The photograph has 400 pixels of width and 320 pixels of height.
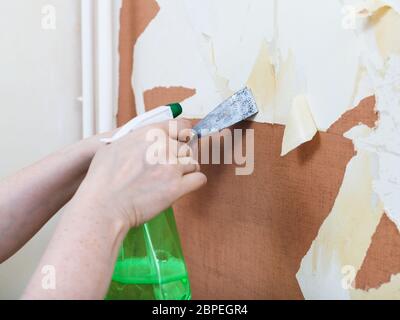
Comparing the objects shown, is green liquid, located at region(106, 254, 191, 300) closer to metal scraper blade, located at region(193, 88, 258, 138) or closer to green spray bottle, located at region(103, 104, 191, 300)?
green spray bottle, located at region(103, 104, 191, 300)

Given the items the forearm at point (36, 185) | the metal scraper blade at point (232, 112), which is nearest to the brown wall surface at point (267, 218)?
the metal scraper blade at point (232, 112)

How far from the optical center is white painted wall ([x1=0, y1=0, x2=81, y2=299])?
0.72 metres

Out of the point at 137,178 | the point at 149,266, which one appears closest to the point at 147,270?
the point at 149,266

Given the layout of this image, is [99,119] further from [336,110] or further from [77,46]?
[336,110]

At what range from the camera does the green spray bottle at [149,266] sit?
500 millimetres

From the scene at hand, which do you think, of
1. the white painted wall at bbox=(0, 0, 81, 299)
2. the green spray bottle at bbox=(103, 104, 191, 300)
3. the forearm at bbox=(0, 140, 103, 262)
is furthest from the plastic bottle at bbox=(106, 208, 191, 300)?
the white painted wall at bbox=(0, 0, 81, 299)

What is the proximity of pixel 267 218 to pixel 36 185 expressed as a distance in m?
0.27

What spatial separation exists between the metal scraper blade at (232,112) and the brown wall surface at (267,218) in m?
0.02

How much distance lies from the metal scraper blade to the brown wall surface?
0.02m

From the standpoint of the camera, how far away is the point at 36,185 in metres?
0.55

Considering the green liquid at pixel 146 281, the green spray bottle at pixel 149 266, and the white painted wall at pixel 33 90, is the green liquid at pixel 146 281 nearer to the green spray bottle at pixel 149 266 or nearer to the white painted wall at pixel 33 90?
the green spray bottle at pixel 149 266

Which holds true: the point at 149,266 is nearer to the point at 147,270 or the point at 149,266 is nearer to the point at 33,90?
the point at 147,270

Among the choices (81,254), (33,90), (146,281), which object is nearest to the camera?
(81,254)
